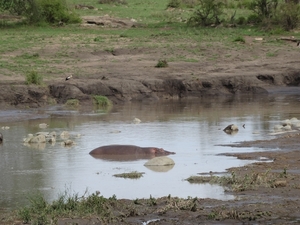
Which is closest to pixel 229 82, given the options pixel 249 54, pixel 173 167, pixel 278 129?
pixel 249 54

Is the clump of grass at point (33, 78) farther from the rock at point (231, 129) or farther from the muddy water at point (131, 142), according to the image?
the rock at point (231, 129)

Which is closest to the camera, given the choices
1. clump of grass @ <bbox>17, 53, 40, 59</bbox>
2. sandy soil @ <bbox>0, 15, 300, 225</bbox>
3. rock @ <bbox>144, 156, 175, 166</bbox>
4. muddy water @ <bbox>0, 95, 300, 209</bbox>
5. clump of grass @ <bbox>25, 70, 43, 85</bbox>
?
sandy soil @ <bbox>0, 15, 300, 225</bbox>

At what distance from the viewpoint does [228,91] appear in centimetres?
2048

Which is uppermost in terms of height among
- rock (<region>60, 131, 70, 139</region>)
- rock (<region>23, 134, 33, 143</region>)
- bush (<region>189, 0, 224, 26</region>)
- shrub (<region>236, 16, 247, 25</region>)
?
bush (<region>189, 0, 224, 26</region>)

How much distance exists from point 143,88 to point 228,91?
2.54 metres

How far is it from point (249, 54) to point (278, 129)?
31.3 feet

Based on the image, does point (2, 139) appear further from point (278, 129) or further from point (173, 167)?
point (278, 129)

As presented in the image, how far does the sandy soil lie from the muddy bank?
0.03 metres

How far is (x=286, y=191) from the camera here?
26.5 feet

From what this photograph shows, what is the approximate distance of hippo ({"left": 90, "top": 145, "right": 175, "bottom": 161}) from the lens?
11000mm

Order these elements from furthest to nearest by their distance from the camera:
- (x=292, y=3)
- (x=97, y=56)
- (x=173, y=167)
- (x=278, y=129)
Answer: (x=292, y=3)
(x=97, y=56)
(x=278, y=129)
(x=173, y=167)

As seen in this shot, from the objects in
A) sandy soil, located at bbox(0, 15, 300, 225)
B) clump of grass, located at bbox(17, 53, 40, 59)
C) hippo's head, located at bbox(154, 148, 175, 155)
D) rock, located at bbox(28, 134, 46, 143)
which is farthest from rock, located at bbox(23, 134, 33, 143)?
clump of grass, located at bbox(17, 53, 40, 59)

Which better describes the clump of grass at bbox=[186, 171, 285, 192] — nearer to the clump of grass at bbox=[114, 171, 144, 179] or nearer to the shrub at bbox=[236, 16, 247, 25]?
the clump of grass at bbox=[114, 171, 144, 179]

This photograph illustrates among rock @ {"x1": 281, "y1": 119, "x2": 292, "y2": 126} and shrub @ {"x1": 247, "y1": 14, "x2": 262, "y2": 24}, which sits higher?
shrub @ {"x1": 247, "y1": 14, "x2": 262, "y2": 24}
